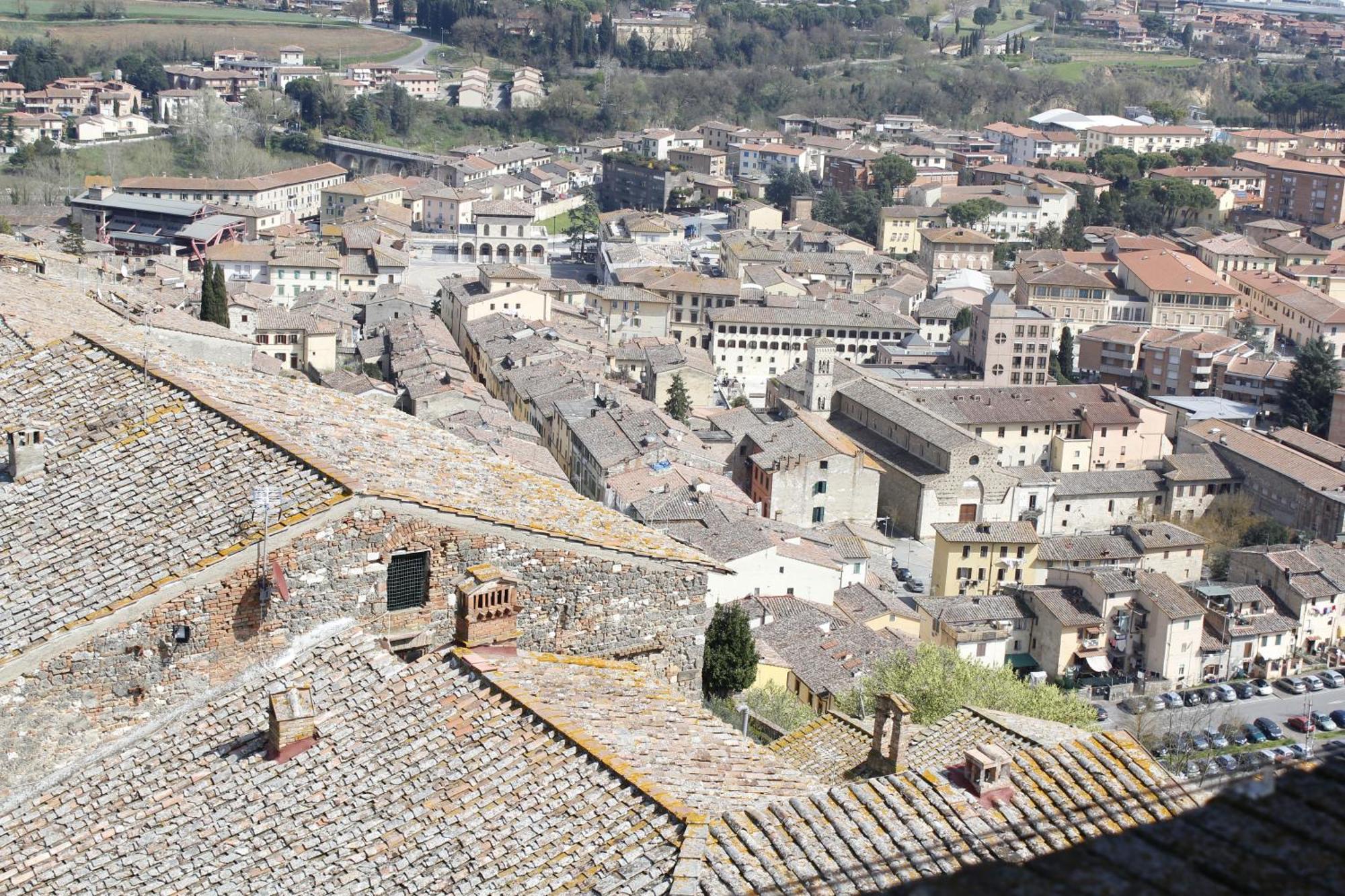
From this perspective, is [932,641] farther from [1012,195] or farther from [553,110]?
[553,110]

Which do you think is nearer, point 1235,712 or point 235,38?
point 1235,712

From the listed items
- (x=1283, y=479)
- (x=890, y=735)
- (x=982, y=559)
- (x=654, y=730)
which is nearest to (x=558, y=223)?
(x=1283, y=479)

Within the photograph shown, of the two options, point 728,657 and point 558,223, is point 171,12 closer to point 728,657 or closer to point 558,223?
point 558,223

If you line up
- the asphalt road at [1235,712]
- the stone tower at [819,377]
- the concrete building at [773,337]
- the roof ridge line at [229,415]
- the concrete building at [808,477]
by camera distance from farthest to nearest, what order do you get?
the concrete building at [773,337] → the stone tower at [819,377] → the concrete building at [808,477] → the asphalt road at [1235,712] → the roof ridge line at [229,415]

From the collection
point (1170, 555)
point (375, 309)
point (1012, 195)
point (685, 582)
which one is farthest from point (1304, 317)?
point (685, 582)

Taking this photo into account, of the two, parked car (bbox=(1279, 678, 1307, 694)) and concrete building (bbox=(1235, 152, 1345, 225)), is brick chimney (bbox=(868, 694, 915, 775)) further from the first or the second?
concrete building (bbox=(1235, 152, 1345, 225))

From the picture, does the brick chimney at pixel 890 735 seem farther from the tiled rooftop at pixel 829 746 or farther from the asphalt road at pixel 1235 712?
the asphalt road at pixel 1235 712

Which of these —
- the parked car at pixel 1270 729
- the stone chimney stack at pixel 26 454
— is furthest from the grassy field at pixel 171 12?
the stone chimney stack at pixel 26 454
